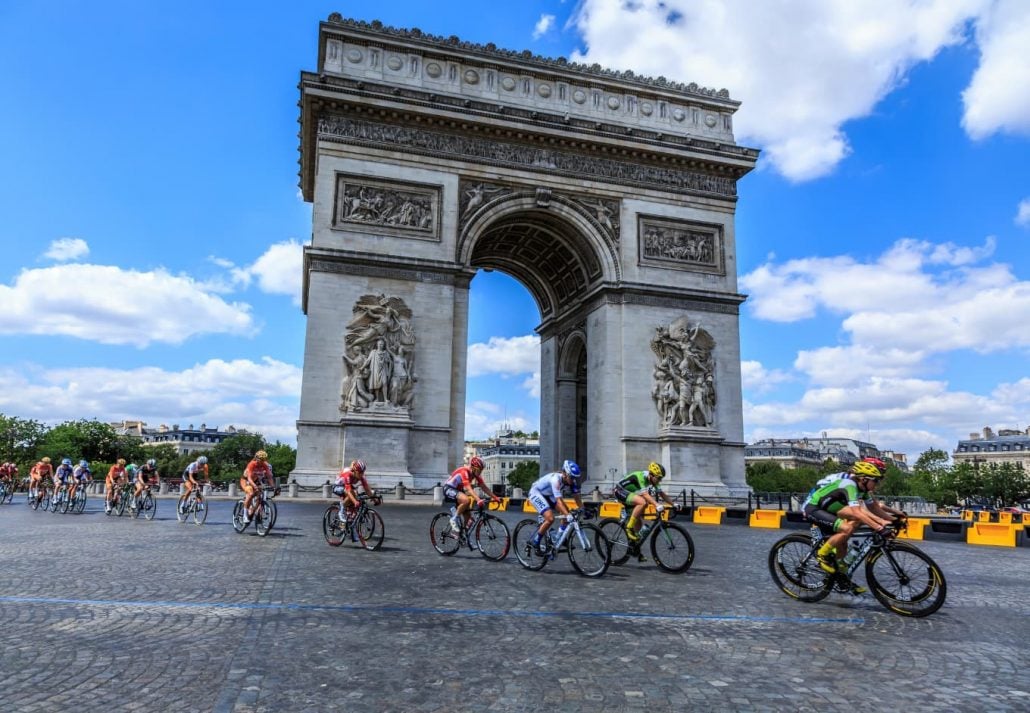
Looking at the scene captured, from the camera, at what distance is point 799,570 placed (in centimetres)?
802

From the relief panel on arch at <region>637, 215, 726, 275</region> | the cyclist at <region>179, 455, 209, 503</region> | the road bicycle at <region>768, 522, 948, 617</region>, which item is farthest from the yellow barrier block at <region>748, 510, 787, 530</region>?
the cyclist at <region>179, 455, 209, 503</region>

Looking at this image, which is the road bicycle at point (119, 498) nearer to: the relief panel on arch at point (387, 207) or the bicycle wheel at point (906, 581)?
the relief panel on arch at point (387, 207)

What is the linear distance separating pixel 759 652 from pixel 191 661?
13.6 ft

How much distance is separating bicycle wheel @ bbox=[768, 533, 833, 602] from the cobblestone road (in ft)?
0.64

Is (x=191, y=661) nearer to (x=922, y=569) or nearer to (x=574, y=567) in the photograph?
(x=574, y=567)

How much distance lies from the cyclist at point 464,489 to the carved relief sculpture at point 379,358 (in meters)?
14.6

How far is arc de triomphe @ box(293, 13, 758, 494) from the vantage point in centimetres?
2583

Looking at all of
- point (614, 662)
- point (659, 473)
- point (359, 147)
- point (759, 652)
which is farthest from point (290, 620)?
point (359, 147)

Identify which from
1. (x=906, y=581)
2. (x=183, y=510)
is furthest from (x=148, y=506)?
(x=906, y=581)

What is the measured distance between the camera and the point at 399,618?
21.6 ft

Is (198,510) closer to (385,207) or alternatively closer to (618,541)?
(618,541)

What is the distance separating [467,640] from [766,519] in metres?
16.9

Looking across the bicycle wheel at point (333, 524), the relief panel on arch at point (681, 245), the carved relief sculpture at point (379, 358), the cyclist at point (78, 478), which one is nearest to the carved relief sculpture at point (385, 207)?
the carved relief sculpture at point (379, 358)

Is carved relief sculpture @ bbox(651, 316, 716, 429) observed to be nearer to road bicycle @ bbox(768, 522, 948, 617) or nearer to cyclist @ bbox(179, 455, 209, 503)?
cyclist @ bbox(179, 455, 209, 503)
